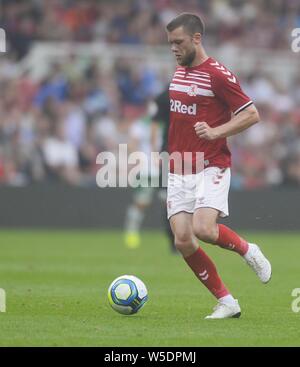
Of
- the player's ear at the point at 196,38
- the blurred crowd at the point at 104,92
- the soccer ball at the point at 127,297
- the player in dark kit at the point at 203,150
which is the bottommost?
the soccer ball at the point at 127,297

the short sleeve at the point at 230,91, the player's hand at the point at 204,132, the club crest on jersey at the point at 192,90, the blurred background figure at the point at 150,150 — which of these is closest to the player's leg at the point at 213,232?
the player's hand at the point at 204,132

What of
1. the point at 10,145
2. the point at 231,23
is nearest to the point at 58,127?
the point at 10,145

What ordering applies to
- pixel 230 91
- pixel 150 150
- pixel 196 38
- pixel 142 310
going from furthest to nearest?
1. pixel 150 150
2. pixel 142 310
3. pixel 196 38
4. pixel 230 91

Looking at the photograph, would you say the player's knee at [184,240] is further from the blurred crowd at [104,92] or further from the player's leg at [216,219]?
the blurred crowd at [104,92]

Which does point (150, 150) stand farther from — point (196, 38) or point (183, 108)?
point (196, 38)

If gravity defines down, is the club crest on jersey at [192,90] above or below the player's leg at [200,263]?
above

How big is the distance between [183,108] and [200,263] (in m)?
1.29

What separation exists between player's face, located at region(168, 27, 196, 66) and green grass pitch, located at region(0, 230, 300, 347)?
6.93ft

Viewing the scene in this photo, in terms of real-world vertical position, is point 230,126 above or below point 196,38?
below

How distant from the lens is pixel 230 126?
8.70 metres

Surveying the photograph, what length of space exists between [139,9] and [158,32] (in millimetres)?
711

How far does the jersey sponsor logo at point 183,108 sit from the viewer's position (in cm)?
903

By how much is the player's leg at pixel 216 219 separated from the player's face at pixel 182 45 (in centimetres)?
A: 93

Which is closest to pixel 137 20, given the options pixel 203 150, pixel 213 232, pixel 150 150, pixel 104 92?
pixel 104 92
